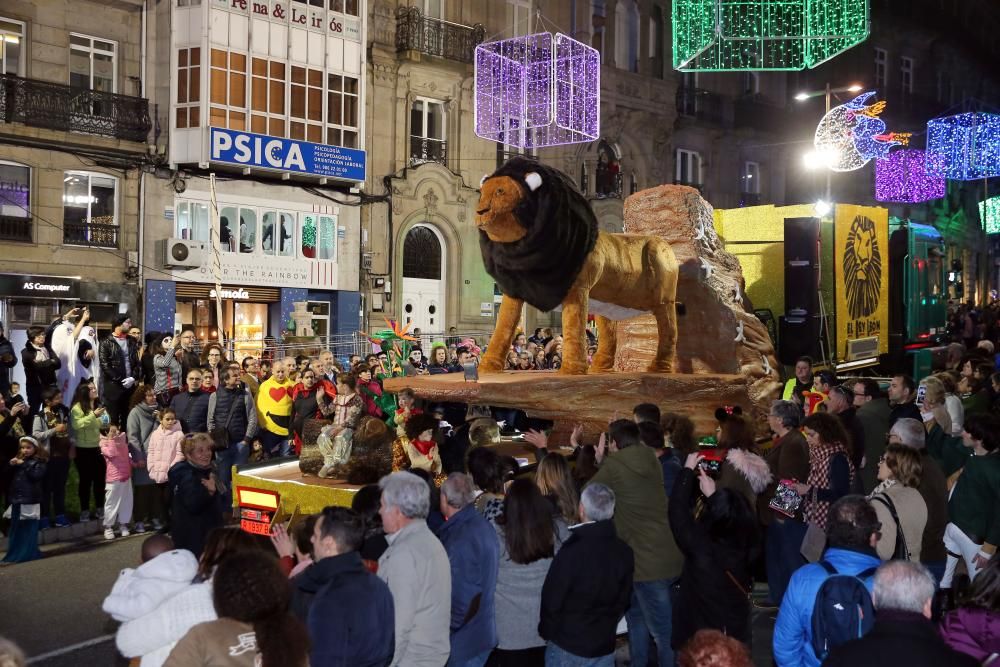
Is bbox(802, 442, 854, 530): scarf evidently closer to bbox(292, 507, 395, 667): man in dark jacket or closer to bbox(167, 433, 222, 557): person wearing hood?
bbox(292, 507, 395, 667): man in dark jacket

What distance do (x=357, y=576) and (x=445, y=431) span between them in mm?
4444

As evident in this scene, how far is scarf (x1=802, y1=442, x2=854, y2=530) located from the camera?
22.3ft

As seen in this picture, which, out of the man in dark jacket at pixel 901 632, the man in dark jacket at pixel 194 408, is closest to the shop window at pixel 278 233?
the man in dark jacket at pixel 194 408

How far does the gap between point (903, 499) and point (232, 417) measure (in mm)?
7737

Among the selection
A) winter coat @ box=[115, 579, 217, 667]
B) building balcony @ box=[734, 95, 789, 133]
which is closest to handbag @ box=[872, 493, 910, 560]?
winter coat @ box=[115, 579, 217, 667]

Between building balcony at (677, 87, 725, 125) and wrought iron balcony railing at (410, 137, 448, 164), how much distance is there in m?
9.41

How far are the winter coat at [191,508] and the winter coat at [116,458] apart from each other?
13.3 ft

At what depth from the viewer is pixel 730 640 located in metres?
3.47

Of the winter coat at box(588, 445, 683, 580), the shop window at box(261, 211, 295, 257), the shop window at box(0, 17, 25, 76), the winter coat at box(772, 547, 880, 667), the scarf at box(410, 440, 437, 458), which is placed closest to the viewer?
the winter coat at box(772, 547, 880, 667)

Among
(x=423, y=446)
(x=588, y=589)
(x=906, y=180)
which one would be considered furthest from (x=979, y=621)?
(x=906, y=180)

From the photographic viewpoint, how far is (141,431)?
11.4m

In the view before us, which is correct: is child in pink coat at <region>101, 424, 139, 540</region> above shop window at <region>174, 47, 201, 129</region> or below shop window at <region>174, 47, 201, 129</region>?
below

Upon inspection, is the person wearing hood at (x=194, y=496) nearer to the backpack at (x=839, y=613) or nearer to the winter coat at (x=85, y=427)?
the backpack at (x=839, y=613)

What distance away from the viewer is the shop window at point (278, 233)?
24.8m
